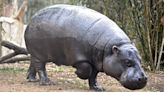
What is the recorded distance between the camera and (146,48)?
38.3 ft

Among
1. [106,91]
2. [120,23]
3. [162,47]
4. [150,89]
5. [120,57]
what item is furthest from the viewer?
[120,23]

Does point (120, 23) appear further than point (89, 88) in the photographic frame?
Yes

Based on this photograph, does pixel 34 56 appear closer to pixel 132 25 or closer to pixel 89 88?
pixel 89 88

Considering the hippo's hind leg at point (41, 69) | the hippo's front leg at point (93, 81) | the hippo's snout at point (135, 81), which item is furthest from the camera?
the hippo's hind leg at point (41, 69)

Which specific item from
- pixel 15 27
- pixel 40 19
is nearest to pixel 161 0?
pixel 40 19

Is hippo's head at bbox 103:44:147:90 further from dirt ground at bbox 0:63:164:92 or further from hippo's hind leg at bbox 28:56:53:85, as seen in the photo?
hippo's hind leg at bbox 28:56:53:85

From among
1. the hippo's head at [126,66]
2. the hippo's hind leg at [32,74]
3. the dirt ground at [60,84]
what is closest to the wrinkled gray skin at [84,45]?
the hippo's head at [126,66]

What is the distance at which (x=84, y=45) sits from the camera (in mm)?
Result: 6484

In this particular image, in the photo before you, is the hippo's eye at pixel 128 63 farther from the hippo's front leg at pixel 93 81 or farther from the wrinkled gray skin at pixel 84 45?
the hippo's front leg at pixel 93 81

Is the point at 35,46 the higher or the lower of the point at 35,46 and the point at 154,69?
the higher

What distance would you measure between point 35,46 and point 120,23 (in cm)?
541

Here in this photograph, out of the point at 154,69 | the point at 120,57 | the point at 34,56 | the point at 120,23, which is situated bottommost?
the point at 154,69

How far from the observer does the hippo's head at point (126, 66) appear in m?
5.86

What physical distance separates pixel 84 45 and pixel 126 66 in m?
0.81
